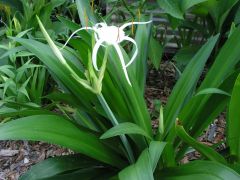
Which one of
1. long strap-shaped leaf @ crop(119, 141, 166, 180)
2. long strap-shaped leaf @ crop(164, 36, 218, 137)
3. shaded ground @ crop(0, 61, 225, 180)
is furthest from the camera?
shaded ground @ crop(0, 61, 225, 180)

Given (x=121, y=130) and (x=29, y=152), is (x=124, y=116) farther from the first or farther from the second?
(x=29, y=152)

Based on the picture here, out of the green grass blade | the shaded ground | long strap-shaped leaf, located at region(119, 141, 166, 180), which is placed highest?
the green grass blade

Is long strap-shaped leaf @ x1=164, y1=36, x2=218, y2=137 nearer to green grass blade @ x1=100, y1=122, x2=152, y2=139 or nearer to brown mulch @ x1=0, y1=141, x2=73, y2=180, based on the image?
green grass blade @ x1=100, y1=122, x2=152, y2=139

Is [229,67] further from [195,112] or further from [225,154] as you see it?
[225,154]

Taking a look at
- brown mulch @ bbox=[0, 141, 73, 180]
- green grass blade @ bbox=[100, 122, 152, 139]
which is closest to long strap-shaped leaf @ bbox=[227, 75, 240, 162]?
green grass blade @ bbox=[100, 122, 152, 139]

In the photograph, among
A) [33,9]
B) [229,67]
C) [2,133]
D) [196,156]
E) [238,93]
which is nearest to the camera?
[2,133]

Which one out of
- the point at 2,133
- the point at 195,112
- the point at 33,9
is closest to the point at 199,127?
the point at 195,112

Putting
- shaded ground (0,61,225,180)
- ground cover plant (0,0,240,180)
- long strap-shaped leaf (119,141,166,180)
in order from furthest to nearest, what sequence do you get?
shaded ground (0,61,225,180)
ground cover plant (0,0,240,180)
long strap-shaped leaf (119,141,166,180)

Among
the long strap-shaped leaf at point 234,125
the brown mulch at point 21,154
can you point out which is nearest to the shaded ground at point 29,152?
the brown mulch at point 21,154

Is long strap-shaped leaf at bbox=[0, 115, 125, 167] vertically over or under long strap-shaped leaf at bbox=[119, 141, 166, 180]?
over
